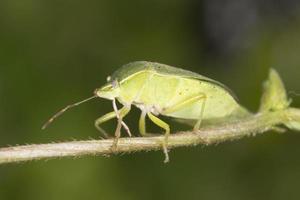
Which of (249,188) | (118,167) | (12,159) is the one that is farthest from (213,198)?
(12,159)

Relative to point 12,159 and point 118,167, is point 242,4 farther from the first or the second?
point 12,159

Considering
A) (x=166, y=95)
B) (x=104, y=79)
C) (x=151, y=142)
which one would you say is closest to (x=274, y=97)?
(x=166, y=95)

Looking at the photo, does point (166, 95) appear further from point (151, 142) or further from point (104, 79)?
point (104, 79)

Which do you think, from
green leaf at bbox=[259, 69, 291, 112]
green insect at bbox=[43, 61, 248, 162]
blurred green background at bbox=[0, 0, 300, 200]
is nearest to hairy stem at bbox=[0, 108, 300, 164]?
green leaf at bbox=[259, 69, 291, 112]

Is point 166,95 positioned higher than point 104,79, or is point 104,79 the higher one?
point 166,95

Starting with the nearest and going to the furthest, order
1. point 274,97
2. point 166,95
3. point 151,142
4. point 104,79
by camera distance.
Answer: point 151,142 → point 274,97 → point 166,95 → point 104,79

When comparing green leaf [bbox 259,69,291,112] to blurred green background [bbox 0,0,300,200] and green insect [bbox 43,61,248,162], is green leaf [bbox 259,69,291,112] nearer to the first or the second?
green insect [bbox 43,61,248,162]

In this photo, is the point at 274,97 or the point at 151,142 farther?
the point at 274,97
